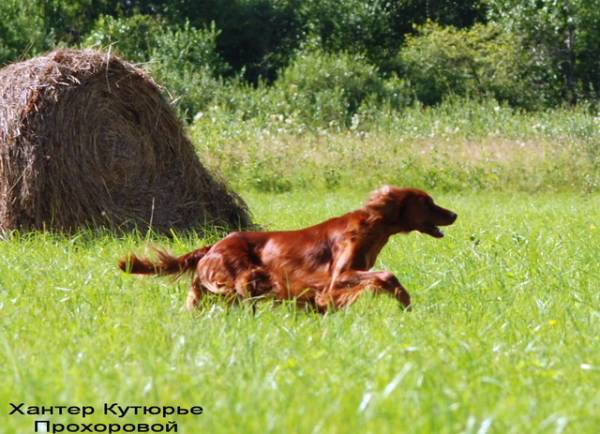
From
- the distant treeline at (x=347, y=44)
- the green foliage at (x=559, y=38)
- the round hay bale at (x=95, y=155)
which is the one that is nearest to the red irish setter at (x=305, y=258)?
the round hay bale at (x=95, y=155)

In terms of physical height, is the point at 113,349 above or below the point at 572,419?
below

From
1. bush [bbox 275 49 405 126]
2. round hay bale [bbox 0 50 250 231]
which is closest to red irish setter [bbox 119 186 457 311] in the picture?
round hay bale [bbox 0 50 250 231]

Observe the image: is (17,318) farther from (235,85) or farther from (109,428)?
(235,85)

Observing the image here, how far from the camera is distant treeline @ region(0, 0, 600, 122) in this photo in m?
33.3

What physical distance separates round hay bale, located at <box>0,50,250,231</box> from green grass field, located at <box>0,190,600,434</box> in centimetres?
157

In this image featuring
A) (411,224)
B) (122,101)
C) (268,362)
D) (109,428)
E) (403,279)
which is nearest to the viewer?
(109,428)

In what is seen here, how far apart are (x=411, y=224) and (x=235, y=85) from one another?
24.5m

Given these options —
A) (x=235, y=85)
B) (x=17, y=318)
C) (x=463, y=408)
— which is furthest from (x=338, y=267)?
(x=235, y=85)

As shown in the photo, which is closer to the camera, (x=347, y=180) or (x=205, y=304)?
(x=205, y=304)

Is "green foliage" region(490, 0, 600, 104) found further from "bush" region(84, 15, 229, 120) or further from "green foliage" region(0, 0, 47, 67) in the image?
"green foliage" region(0, 0, 47, 67)

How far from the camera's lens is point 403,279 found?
7.50 m

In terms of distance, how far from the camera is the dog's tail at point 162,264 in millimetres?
6781

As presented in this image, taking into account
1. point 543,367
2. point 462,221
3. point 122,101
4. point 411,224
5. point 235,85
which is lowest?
point 235,85

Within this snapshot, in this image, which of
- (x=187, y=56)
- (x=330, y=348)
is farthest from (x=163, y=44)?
(x=330, y=348)
